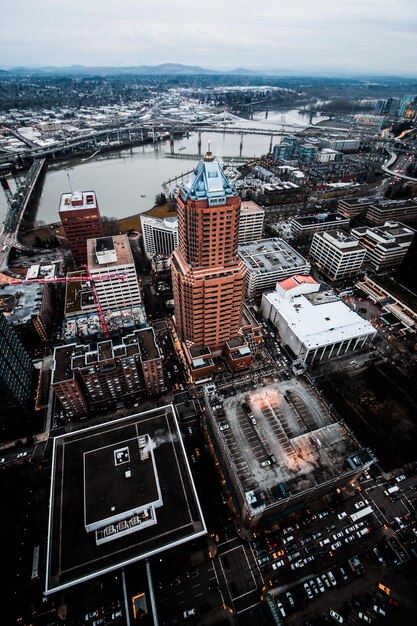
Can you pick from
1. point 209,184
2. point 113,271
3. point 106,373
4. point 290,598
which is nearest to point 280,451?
point 290,598

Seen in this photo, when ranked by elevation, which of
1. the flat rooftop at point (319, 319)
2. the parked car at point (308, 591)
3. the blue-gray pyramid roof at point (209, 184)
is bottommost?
the parked car at point (308, 591)

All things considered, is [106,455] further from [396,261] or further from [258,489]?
[396,261]

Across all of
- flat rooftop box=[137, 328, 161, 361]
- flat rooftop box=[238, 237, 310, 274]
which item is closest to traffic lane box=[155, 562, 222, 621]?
flat rooftop box=[137, 328, 161, 361]

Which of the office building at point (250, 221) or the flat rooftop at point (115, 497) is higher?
the office building at point (250, 221)

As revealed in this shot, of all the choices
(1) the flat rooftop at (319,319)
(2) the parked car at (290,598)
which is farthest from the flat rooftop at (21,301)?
(2) the parked car at (290,598)

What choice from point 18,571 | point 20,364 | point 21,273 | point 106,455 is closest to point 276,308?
point 106,455

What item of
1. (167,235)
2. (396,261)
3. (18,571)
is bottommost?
(18,571)

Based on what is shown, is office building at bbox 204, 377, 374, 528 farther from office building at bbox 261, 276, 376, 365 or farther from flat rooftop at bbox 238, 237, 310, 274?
flat rooftop at bbox 238, 237, 310, 274

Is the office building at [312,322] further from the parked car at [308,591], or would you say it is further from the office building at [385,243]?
the parked car at [308,591]
